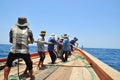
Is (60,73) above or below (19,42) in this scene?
below

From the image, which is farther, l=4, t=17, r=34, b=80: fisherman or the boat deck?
the boat deck

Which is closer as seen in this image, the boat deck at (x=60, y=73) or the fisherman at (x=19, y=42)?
the fisherman at (x=19, y=42)

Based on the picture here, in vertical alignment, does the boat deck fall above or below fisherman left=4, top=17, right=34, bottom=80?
below

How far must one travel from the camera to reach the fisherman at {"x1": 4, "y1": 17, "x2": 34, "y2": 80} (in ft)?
25.7

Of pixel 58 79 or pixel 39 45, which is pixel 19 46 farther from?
pixel 39 45

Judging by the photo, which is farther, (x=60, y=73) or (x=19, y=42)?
(x=60, y=73)

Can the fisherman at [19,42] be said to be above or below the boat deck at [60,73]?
above

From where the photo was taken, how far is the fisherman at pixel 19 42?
784 centimetres

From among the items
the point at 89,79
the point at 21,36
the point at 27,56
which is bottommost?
the point at 89,79

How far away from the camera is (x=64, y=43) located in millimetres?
16594

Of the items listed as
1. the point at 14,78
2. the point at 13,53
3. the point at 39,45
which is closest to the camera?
the point at 13,53

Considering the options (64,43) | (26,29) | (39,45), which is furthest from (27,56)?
(64,43)

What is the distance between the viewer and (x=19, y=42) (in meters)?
7.89

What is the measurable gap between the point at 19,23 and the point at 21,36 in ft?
1.30
